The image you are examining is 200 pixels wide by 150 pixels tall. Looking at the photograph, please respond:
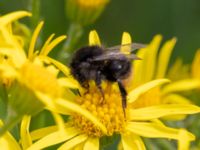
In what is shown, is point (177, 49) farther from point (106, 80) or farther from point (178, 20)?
point (106, 80)

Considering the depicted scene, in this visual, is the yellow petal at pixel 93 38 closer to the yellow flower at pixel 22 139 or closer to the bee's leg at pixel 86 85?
the bee's leg at pixel 86 85

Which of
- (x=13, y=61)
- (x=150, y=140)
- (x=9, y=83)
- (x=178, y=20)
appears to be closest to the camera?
(x=13, y=61)

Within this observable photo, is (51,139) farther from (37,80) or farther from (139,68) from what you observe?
(139,68)

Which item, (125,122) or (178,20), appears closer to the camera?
(125,122)

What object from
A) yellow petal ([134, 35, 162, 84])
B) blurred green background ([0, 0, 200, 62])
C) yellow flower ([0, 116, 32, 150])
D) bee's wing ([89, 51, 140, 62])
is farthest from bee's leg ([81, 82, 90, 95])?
blurred green background ([0, 0, 200, 62])

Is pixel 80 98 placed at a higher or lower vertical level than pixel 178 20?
lower

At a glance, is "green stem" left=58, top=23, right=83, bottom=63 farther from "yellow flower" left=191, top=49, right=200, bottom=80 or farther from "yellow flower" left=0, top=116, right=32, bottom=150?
"yellow flower" left=0, top=116, right=32, bottom=150

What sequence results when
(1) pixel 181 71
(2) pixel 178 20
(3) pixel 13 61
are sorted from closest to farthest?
(3) pixel 13 61 → (1) pixel 181 71 → (2) pixel 178 20

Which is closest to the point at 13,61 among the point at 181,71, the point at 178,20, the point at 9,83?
the point at 9,83

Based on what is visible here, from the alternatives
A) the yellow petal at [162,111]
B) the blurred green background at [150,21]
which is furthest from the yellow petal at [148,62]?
the yellow petal at [162,111]
